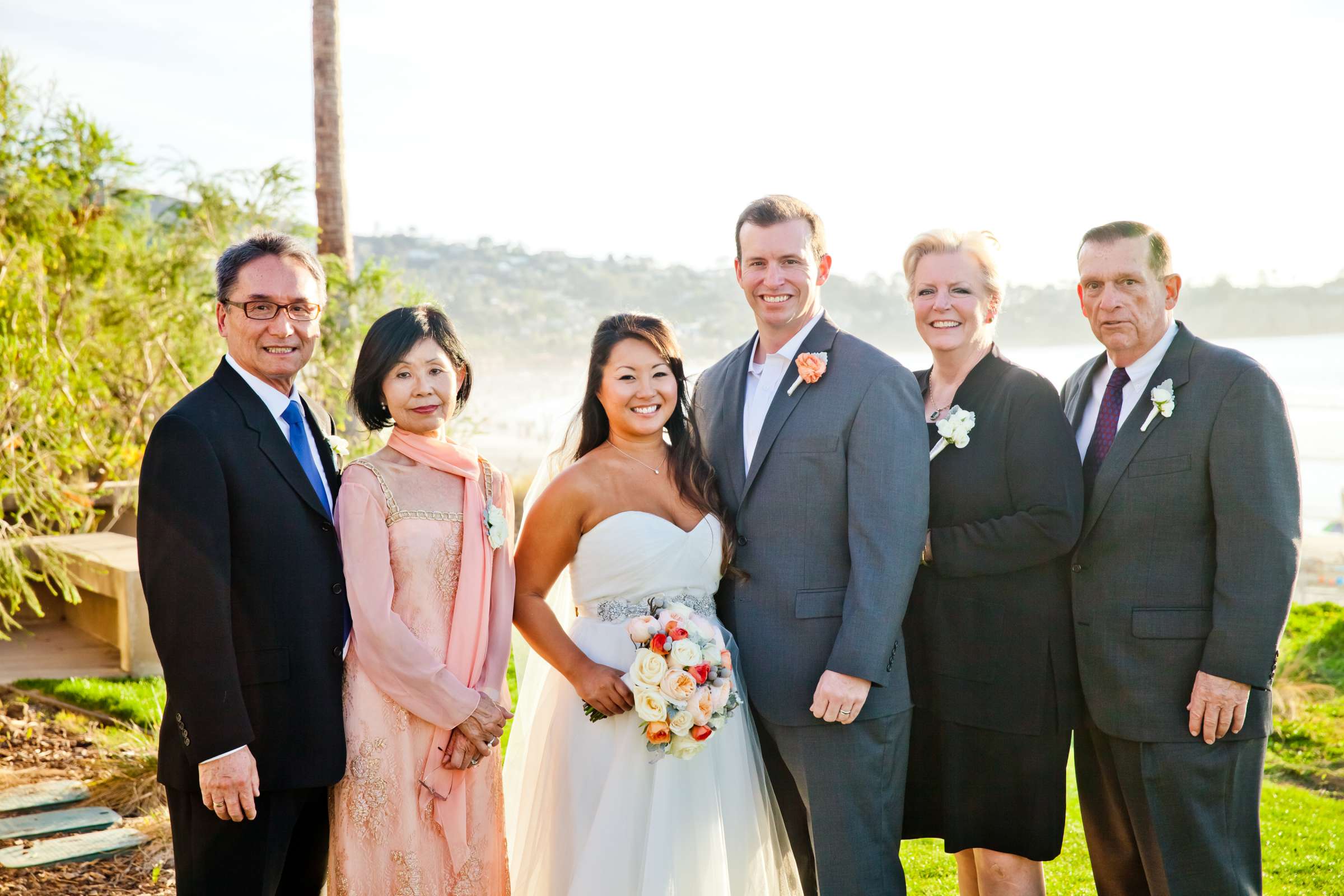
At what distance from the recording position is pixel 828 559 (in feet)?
11.3

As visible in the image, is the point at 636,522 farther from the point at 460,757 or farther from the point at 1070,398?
the point at 1070,398

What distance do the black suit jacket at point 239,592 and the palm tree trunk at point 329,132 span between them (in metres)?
7.67

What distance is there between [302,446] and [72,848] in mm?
3362

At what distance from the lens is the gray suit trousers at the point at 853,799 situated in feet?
11.0

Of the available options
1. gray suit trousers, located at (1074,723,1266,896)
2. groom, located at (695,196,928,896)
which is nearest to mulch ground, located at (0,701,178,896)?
groom, located at (695,196,928,896)

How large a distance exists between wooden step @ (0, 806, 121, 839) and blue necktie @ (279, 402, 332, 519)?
3485 millimetres

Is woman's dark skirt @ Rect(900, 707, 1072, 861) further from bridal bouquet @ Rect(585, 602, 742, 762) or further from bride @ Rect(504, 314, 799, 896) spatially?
bridal bouquet @ Rect(585, 602, 742, 762)

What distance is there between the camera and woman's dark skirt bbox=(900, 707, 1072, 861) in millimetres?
3629

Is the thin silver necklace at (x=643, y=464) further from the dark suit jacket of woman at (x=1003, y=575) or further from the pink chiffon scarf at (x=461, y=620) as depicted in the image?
the dark suit jacket of woman at (x=1003, y=575)

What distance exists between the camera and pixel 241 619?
2982 millimetres

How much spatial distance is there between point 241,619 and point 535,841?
1316 mm

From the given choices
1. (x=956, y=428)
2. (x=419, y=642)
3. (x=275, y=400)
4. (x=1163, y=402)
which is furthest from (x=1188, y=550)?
(x=275, y=400)

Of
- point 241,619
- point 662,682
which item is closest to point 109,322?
point 241,619

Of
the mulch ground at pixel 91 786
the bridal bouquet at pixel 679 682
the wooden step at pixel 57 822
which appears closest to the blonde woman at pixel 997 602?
the bridal bouquet at pixel 679 682
